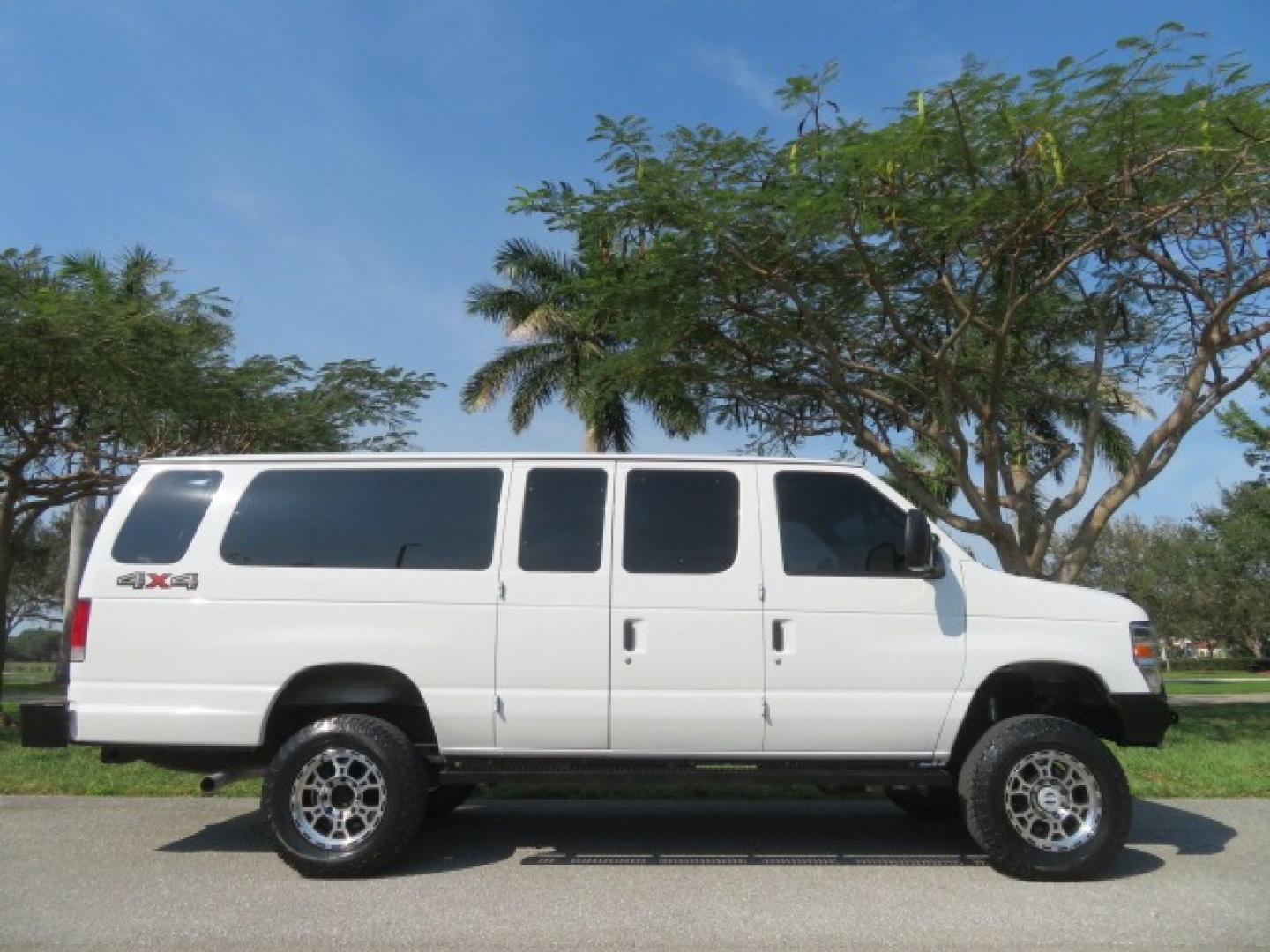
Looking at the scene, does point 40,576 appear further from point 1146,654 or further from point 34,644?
point 1146,654

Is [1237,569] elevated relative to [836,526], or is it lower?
elevated

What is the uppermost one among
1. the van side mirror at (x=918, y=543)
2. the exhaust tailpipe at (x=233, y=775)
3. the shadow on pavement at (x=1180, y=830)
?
the van side mirror at (x=918, y=543)

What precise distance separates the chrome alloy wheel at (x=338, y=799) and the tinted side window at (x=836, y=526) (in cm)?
261

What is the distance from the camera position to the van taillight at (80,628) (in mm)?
6430

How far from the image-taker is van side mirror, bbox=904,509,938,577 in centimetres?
627

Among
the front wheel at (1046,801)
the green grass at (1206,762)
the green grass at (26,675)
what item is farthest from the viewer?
the green grass at (26,675)

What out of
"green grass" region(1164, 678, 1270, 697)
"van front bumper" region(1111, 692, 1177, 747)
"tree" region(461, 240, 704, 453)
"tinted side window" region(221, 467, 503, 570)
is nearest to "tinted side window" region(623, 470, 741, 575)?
"tinted side window" region(221, 467, 503, 570)

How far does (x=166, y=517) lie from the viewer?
672 cm

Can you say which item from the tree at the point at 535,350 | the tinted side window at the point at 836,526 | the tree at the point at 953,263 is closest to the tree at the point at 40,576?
the tree at the point at 535,350

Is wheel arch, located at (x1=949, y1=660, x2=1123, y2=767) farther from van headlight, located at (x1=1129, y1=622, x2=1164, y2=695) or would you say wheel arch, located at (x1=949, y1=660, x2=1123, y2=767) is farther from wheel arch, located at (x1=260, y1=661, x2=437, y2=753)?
wheel arch, located at (x1=260, y1=661, x2=437, y2=753)

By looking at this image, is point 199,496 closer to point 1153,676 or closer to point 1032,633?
point 1032,633

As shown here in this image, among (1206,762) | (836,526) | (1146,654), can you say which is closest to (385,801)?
(836,526)

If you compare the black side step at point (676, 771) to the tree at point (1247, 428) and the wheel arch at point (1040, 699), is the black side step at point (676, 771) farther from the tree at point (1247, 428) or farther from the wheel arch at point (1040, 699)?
the tree at point (1247, 428)

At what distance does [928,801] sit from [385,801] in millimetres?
3724
